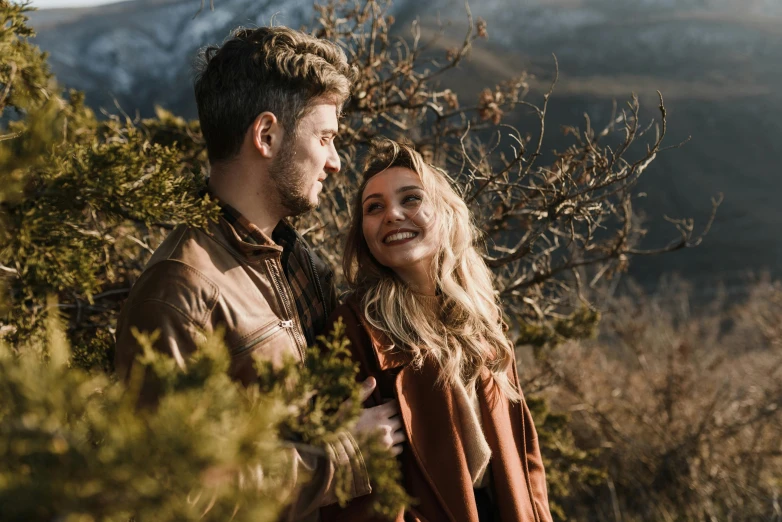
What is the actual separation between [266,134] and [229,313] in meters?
0.67

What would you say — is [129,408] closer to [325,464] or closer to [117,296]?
[325,464]

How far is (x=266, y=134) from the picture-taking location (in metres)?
2.29

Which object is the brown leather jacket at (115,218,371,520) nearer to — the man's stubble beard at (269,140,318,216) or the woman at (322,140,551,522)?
the man's stubble beard at (269,140,318,216)

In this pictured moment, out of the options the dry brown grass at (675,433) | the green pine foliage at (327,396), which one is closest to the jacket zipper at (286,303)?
the green pine foliage at (327,396)

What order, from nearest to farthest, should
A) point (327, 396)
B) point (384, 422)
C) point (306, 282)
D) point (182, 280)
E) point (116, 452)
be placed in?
point (116, 452), point (327, 396), point (182, 280), point (384, 422), point (306, 282)

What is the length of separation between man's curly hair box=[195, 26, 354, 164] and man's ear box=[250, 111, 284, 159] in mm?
26

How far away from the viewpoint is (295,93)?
7.56 ft

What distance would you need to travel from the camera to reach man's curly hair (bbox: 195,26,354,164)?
7.52 ft

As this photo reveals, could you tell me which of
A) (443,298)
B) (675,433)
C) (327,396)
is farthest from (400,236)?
→ (675,433)

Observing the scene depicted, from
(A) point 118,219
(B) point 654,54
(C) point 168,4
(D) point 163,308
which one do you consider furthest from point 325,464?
(C) point 168,4

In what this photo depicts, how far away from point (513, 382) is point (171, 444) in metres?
2.00

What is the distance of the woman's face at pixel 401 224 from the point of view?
8.61 ft

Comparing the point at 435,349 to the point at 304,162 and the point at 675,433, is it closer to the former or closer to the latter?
the point at 304,162

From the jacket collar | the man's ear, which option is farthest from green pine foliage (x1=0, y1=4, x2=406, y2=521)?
the man's ear
